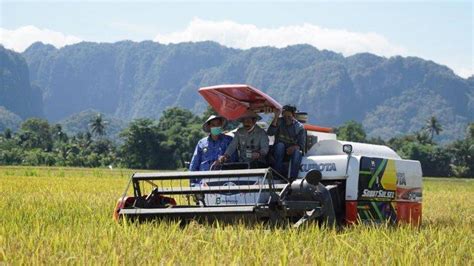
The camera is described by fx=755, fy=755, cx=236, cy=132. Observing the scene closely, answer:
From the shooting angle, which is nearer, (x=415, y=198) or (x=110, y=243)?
(x=110, y=243)

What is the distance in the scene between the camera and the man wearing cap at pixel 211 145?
11414mm

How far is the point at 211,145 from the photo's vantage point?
11508 millimetres

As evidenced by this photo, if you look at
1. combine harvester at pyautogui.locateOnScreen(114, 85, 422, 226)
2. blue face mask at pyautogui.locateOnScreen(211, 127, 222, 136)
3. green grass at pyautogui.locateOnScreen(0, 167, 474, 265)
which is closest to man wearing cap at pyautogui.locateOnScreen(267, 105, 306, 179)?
combine harvester at pyautogui.locateOnScreen(114, 85, 422, 226)

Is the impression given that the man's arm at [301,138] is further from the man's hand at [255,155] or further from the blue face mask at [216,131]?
the blue face mask at [216,131]

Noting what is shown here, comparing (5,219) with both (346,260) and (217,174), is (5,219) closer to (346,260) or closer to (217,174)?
(217,174)

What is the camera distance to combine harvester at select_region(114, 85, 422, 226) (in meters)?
9.04

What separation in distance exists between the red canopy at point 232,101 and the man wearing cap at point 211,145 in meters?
0.18

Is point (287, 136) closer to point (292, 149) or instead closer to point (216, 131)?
point (292, 149)

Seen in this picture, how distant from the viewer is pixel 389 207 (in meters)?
10.5

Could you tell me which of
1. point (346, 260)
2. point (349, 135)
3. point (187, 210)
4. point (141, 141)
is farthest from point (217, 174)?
point (349, 135)

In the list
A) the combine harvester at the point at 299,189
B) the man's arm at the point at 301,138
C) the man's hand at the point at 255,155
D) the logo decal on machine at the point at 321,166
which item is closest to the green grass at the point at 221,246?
the combine harvester at the point at 299,189

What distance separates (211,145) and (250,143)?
0.93m

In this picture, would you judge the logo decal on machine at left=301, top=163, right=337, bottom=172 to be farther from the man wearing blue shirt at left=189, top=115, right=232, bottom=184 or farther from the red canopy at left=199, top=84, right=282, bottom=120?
the man wearing blue shirt at left=189, top=115, right=232, bottom=184

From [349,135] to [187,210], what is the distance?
109498mm
